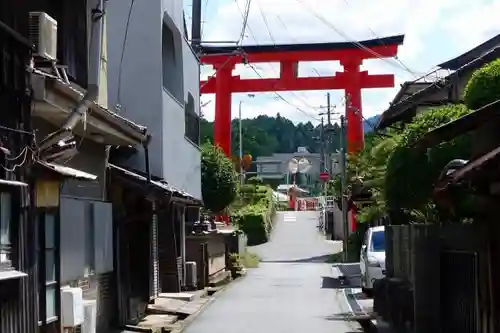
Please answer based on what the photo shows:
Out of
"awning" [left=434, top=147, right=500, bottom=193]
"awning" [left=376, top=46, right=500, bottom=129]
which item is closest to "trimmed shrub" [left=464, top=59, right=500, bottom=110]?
"awning" [left=434, top=147, right=500, bottom=193]

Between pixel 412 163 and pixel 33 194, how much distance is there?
7342mm

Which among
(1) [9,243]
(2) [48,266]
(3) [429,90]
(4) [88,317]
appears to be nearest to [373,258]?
(3) [429,90]

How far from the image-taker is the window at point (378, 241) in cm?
2683

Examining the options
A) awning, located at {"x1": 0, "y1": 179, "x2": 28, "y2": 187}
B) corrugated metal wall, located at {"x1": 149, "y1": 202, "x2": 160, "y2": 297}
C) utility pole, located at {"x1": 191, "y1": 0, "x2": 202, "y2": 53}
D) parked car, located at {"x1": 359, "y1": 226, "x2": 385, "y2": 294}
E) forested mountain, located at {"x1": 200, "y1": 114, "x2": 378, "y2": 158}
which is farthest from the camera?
forested mountain, located at {"x1": 200, "y1": 114, "x2": 378, "y2": 158}

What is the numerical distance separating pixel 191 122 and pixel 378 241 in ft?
26.6

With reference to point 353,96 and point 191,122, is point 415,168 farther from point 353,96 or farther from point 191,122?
point 353,96

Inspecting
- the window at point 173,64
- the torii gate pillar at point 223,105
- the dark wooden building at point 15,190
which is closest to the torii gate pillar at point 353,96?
the torii gate pillar at point 223,105

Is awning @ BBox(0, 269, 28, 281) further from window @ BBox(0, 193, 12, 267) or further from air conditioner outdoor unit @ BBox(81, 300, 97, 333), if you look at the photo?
air conditioner outdoor unit @ BBox(81, 300, 97, 333)

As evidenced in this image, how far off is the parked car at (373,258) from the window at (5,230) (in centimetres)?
1605

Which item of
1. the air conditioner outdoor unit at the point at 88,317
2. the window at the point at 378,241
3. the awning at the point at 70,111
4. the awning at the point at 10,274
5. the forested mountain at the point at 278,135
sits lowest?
the air conditioner outdoor unit at the point at 88,317

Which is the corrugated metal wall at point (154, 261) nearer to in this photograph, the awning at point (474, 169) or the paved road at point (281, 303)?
the paved road at point (281, 303)

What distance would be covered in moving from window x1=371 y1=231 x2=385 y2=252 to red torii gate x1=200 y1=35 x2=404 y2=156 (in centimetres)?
1578

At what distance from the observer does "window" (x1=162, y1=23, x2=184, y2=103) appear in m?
26.0

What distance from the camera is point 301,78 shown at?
45438 mm
